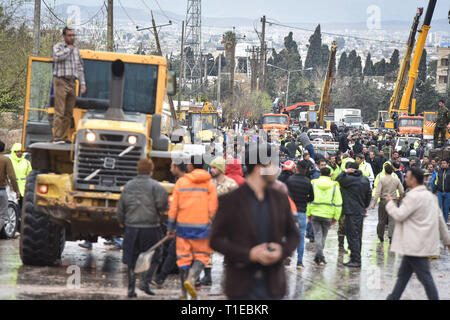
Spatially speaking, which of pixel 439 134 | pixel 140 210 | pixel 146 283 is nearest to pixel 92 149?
pixel 140 210

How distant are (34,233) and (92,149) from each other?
5.75ft

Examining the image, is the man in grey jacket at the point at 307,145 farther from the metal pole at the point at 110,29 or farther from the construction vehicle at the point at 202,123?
the construction vehicle at the point at 202,123

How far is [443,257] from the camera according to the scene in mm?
16250

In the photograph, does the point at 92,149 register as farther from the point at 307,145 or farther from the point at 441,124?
the point at 441,124

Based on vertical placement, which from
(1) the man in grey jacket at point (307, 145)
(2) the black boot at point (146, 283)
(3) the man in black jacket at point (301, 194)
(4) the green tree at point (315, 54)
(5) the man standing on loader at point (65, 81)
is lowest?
(2) the black boot at point (146, 283)

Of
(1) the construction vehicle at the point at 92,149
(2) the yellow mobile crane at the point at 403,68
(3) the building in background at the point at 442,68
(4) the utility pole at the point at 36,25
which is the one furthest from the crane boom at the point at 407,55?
(3) the building in background at the point at 442,68

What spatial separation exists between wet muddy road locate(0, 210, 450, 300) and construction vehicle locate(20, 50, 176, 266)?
22.0 inches

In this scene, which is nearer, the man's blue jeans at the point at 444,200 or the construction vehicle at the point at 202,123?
the man's blue jeans at the point at 444,200

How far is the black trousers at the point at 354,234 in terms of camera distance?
47.5 feet

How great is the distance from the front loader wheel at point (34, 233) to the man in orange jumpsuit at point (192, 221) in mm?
3016

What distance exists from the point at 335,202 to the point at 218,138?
22.5 metres
